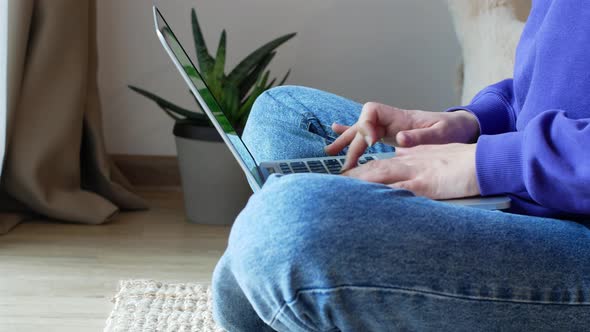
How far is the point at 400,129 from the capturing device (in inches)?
39.8

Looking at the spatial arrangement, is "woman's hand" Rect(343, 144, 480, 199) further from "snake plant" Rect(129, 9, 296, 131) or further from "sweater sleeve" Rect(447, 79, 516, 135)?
"snake plant" Rect(129, 9, 296, 131)

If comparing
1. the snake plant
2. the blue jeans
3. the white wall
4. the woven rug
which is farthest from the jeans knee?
the white wall

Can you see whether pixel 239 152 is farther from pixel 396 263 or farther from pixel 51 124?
pixel 51 124

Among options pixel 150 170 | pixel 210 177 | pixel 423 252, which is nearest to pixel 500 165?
pixel 423 252

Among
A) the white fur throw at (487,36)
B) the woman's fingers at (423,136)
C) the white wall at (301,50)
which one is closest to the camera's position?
the woman's fingers at (423,136)

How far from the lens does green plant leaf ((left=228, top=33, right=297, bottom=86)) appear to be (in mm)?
2014

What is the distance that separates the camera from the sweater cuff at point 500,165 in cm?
80

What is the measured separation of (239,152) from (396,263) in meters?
0.28

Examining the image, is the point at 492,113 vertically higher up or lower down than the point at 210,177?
higher up

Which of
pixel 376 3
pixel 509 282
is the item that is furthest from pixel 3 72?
pixel 509 282

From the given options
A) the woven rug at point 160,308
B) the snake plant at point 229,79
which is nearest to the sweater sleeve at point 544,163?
the woven rug at point 160,308

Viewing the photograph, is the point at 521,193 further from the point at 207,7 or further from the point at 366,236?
the point at 207,7

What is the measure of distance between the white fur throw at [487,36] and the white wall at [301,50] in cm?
40

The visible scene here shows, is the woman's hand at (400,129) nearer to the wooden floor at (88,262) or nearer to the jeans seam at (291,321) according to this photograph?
the jeans seam at (291,321)
